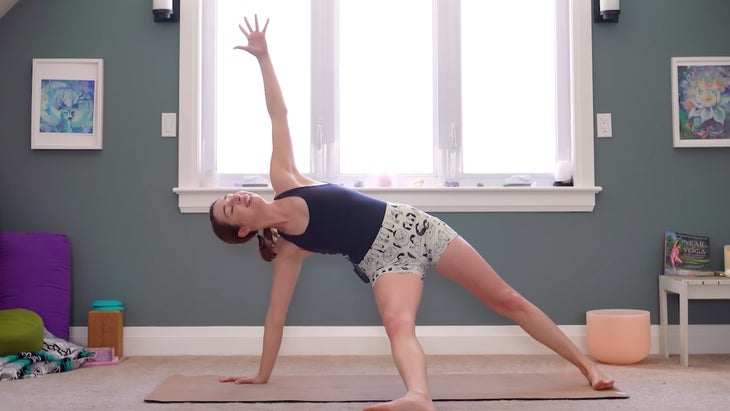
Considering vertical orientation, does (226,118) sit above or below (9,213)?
above

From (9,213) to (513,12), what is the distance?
277 centimetres

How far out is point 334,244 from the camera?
2.70 meters

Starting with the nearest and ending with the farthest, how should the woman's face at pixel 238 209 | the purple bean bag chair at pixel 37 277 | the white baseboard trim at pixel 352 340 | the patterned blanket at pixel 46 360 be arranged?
the woman's face at pixel 238 209 → the patterned blanket at pixel 46 360 → the purple bean bag chair at pixel 37 277 → the white baseboard trim at pixel 352 340

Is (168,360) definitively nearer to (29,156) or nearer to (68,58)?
(29,156)

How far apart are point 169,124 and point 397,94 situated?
1176mm

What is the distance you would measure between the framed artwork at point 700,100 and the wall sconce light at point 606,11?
38cm

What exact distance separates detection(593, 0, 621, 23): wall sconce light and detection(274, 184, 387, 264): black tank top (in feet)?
6.09

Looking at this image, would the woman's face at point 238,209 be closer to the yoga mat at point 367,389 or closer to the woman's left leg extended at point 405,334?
the woman's left leg extended at point 405,334

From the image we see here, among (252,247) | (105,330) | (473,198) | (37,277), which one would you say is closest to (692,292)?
(473,198)

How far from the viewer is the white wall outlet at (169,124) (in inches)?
153

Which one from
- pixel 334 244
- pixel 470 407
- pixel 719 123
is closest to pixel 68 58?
pixel 334 244

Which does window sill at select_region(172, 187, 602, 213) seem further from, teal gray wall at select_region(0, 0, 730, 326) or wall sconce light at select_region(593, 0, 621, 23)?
wall sconce light at select_region(593, 0, 621, 23)

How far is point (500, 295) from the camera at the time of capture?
281 cm

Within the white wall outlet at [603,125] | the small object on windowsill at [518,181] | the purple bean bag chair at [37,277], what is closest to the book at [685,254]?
the white wall outlet at [603,125]
